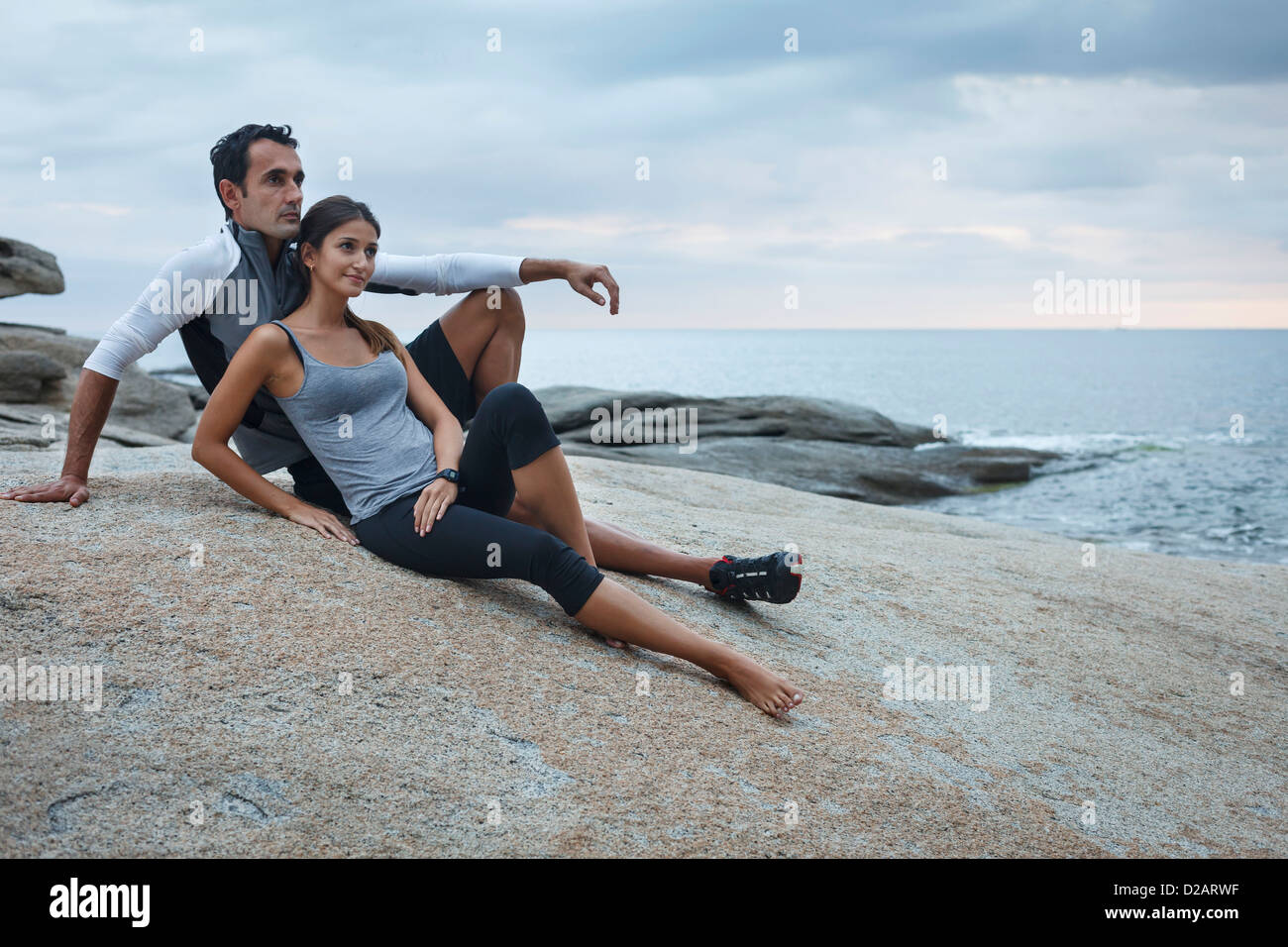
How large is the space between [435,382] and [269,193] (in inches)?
43.2

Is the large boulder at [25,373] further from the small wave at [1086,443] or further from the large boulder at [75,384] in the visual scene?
the small wave at [1086,443]

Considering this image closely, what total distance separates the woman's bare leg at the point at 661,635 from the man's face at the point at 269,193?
7.02ft

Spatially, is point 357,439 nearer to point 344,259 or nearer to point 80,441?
point 344,259

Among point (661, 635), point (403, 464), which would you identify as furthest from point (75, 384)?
point (661, 635)

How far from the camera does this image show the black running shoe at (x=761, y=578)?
4.50 m

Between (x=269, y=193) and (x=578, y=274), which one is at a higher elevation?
(x=269, y=193)

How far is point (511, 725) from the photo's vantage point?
3.31 meters

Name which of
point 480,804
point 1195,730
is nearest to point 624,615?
point 480,804

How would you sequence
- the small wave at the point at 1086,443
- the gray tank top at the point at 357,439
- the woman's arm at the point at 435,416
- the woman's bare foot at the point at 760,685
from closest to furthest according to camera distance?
the woman's bare foot at the point at 760,685 → the gray tank top at the point at 357,439 → the woman's arm at the point at 435,416 → the small wave at the point at 1086,443

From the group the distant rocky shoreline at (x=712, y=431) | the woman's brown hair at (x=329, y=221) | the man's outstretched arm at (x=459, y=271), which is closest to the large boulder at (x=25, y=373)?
the distant rocky shoreline at (x=712, y=431)

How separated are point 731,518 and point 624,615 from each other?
3473 millimetres

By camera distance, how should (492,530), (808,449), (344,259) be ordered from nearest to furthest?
(492,530) < (344,259) < (808,449)

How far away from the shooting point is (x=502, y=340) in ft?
15.6

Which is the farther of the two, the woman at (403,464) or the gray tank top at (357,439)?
the gray tank top at (357,439)
